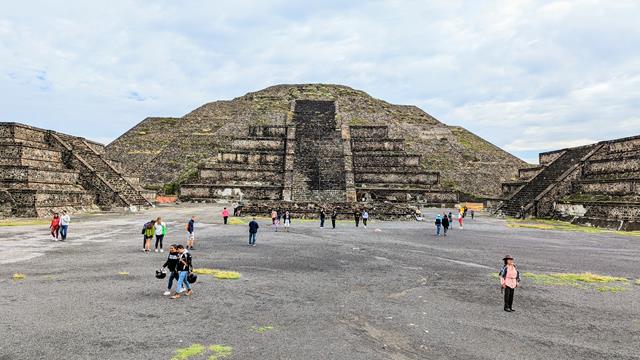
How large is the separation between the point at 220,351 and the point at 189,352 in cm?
46

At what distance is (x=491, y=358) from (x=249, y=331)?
404cm

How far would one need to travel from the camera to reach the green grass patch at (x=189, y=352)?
6.41 meters

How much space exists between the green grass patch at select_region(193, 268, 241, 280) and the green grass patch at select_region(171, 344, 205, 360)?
4683 millimetres

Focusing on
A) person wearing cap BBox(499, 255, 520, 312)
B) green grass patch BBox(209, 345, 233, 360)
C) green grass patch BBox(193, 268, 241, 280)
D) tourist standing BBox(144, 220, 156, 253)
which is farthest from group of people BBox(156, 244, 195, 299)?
person wearing cap BBox(499, 255, 520, 312)

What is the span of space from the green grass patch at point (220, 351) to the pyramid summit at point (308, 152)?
1125 inches

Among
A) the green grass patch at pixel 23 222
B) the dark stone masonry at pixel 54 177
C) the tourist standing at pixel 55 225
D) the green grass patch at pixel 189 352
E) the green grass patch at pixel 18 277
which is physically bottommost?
the green grass patch at pixel 189 352

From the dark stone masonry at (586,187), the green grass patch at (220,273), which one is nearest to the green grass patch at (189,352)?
the green grass patch at (220,273)

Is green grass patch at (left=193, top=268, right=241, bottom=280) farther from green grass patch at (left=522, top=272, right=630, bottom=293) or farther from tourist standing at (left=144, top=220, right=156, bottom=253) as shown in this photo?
green grass patch at (left=522, top=272, right=630, bottom=293)

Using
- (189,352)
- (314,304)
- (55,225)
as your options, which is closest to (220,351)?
(189,352)

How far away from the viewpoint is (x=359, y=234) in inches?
870

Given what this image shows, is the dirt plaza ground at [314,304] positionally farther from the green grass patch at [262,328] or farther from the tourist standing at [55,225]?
the tourist standing at [55,225]

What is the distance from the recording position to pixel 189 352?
657 cm

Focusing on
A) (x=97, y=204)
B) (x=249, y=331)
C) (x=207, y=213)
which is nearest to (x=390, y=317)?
(x=249, y=331)

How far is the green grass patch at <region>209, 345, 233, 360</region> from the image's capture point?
6.44 m
